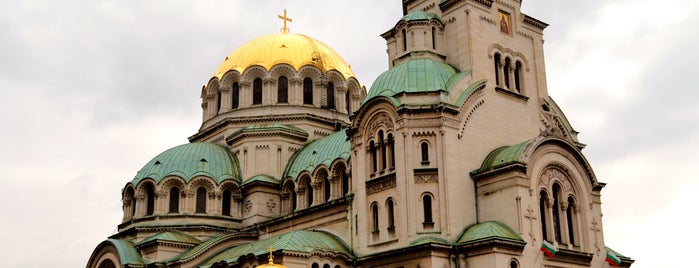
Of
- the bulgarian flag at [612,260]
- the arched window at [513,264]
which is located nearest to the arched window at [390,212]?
the arched window at [513,264]

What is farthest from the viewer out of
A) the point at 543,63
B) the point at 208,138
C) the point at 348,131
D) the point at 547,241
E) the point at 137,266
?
the point at 208,138

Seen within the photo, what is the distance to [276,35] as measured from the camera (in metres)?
57.6

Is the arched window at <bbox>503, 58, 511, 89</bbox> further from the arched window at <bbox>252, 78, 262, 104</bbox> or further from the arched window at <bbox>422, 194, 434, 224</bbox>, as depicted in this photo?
the arched window at <bbox>252, 78, 262, 104</bbox>

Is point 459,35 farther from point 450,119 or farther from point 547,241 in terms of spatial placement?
point 547,241

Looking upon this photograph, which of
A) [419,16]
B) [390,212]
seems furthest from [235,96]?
[390,212]

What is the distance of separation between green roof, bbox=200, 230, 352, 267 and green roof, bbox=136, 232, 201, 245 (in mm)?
5505

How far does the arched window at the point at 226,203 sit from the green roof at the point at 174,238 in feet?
8.78

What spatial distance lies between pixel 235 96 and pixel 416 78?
18989 mm

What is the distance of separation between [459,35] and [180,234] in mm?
18998

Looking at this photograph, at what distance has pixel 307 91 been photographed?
5488 cm

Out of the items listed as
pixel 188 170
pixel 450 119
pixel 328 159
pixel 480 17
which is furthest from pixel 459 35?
pixel 188 170

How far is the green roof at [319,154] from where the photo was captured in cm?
4578

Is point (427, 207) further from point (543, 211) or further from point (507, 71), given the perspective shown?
point (507, 71)

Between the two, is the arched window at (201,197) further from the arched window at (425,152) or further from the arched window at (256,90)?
the arched window at (425,152)
